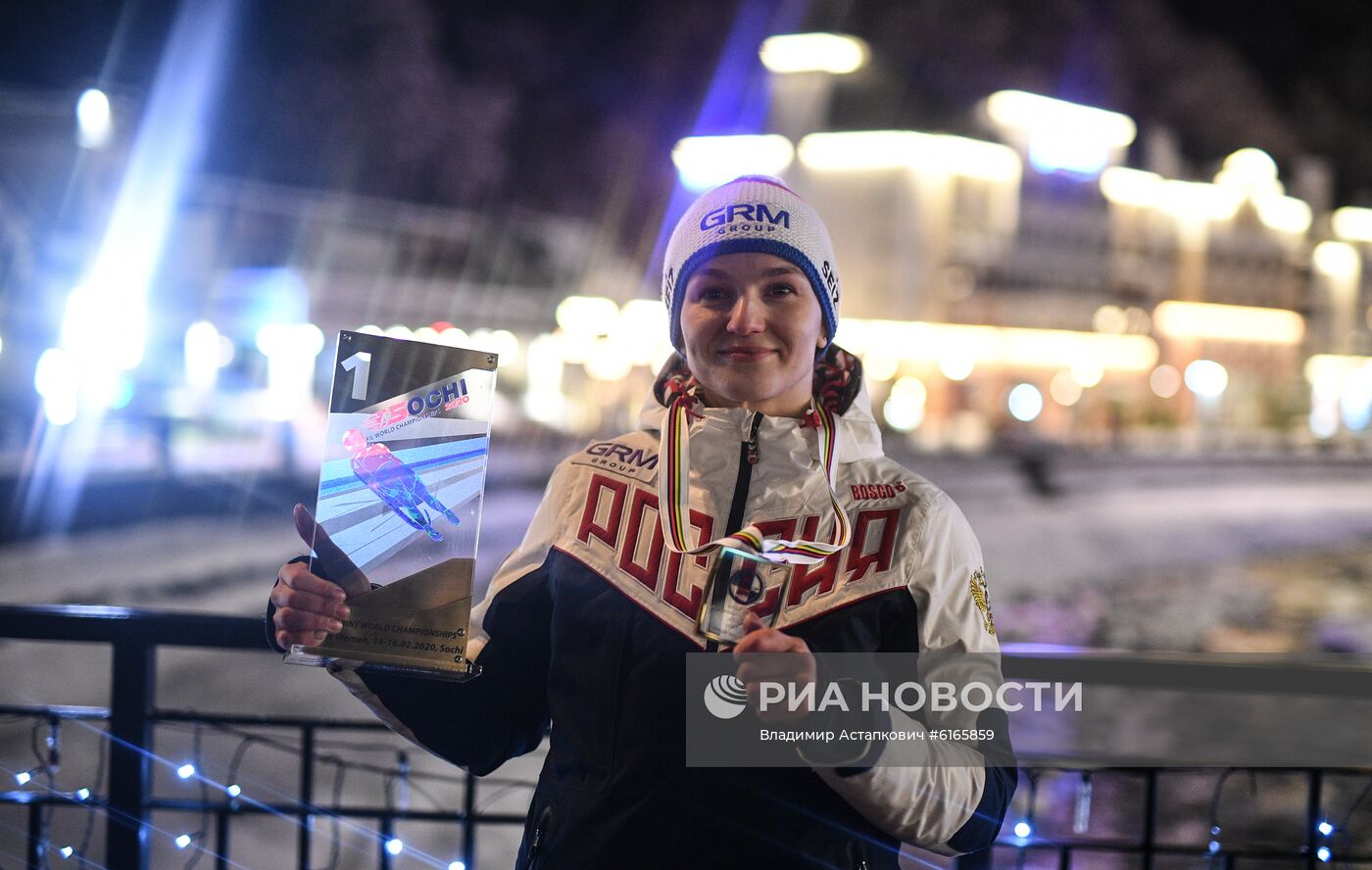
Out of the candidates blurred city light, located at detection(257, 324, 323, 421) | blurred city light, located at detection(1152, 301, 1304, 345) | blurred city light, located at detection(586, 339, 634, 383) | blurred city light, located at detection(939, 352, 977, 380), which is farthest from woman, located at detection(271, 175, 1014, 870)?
blurred city light, located at detection(1152, 301, 1304, 345)

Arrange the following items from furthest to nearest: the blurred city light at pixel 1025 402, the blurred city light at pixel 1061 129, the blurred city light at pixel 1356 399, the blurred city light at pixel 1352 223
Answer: the blurred city light at pixel 1352 223
the blurred city light at pixel 1356 399
the blurred city light at pixel 1061 129
the blurred city light at pixel 1025 402

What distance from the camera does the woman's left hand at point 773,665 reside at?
4.25ft

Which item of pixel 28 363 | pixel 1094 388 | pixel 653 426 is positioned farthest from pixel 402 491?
pixel 1094 388

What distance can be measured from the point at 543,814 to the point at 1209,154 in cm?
5146

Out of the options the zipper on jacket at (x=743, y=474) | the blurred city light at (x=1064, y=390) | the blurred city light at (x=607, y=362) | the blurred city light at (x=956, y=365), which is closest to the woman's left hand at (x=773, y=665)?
the zipper on jacket at (x=743, y=474)

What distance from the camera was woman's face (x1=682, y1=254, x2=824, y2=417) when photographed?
166cm

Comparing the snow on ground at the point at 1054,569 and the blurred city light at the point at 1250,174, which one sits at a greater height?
the blurred city light at the point at 1250,174

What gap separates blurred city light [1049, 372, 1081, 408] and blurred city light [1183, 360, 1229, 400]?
254 inches

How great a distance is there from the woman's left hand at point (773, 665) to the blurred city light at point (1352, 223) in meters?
56.6

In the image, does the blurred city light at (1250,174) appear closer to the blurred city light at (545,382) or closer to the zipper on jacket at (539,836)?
the blurred city light at (545,382)

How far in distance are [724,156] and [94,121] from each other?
77.0 ft

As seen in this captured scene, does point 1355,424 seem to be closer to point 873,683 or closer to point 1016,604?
point 1016,604

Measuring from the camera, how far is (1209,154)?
46.2 m

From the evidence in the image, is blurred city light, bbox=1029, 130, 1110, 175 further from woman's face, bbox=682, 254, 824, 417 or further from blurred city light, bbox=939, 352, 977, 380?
woman's face, bbox=682, 254, 824, 417
